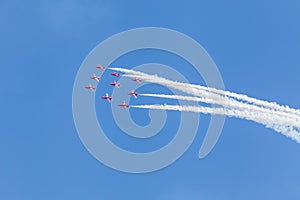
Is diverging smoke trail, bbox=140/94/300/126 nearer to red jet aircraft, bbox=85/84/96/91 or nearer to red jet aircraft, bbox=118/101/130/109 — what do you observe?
red jet aircraft, bbox=118/101/130/109

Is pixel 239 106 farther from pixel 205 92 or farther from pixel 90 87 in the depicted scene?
pixel 90 87

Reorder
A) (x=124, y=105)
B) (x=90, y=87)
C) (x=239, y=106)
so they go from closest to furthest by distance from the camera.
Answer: (x=239, y=106) < (x=124, y=105) < (x=90, y=87)

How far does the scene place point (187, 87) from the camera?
93.6 metres

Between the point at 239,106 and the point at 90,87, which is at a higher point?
the point at 90,87

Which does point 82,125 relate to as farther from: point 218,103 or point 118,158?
point 218,103

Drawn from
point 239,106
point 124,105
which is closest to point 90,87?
point 124,105

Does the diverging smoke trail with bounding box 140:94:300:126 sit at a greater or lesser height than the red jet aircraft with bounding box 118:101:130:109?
lesser

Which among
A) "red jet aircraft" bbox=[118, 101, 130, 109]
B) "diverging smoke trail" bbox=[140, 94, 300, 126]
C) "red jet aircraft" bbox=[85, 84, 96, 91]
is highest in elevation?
"red jet aircraft" bbox=[85, 84, 96, 91]

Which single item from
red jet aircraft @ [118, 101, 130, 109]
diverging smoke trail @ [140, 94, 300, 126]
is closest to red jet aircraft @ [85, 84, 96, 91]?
red jet aircraft @ [118, 101, 130, 109]

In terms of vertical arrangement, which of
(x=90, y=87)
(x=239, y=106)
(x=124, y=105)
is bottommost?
(x=239, y=106)

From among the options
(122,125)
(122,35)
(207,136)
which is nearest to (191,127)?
(207,136)

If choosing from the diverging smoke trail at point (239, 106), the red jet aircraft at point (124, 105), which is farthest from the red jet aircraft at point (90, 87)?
the diverging smoke trail at point (239, 106)

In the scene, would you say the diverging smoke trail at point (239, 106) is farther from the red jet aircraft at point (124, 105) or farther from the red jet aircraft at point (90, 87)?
the red jet aircraft at point (90, 87)

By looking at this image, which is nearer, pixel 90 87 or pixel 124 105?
pixel 124 105
